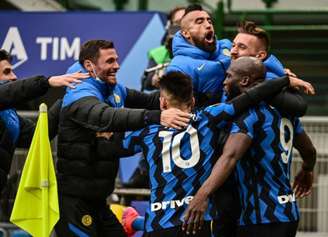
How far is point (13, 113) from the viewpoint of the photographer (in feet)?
35.2

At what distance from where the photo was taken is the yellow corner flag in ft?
31.9

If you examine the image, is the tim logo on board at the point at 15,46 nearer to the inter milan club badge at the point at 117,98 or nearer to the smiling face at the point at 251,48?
the inter milan club badge at the point at 117,98

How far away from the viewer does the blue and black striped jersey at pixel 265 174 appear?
924 cm

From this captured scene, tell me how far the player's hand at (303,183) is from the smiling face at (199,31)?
117 cm

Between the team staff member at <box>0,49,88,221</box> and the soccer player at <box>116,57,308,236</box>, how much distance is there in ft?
3.10

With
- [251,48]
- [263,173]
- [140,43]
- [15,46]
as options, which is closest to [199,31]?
[251,48]

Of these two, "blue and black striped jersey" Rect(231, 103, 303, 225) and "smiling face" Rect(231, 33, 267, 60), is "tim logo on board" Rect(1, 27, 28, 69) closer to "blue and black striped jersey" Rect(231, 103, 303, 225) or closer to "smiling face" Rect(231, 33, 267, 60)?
"smiling face" Rect(231, 33, 267, 60)

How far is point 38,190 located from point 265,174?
5.63 ft

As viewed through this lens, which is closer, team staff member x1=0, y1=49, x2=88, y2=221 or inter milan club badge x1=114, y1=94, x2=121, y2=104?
team staff member x1=0, y1=49, x2=88, y2=221

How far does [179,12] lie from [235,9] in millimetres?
3018

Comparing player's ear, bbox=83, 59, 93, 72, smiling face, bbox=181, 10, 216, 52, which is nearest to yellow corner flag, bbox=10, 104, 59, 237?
player's ear, bbox=83, 59, 93, 72

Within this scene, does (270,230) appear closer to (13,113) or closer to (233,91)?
(233,91)

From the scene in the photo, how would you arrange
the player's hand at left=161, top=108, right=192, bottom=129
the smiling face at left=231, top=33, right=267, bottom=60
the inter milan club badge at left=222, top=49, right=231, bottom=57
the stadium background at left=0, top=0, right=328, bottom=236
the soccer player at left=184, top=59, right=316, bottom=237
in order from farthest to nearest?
the stadium background at left=0, top=0, right=328, bottom=236
the inter milan club badge at left=222, top=49, right=231, bottom=57
the smiling face at left=231, top=33, right=267, bottom=60
the soccer player at left=184, top=59, right=316, bottom=237
the player's hand at left=161, top=108, right=192, bottom=129

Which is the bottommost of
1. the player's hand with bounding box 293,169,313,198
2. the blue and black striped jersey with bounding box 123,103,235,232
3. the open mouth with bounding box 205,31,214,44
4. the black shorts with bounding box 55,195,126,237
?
the black shorts with bounding box 55,195,126,237
